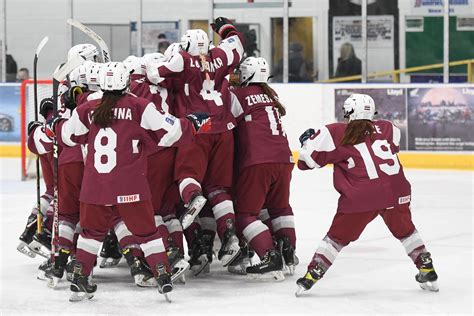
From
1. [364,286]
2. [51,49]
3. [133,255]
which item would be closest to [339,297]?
[364,286]

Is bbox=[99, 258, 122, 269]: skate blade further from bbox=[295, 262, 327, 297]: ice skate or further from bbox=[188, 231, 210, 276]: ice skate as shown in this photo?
bbox=[295, 262, 327, 297]: ice skate

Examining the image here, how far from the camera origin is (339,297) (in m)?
5.16

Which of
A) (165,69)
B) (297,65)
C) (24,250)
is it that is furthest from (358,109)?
(297,65)

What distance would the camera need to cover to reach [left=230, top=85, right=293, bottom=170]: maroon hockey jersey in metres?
5.72

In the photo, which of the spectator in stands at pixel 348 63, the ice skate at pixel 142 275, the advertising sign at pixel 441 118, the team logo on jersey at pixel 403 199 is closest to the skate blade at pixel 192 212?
the ice skate at pixel 142 275

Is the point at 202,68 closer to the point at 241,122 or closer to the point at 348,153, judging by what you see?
the point at 241,122

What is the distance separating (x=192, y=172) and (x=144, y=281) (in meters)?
0.61

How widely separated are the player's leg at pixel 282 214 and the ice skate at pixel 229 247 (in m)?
0.32

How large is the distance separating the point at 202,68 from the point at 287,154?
2.07 feet

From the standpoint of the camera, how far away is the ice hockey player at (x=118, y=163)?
16.1 feet

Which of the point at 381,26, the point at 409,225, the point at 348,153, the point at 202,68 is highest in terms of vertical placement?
the point at 381,26

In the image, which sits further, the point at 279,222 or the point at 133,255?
Result: the point at 279,222

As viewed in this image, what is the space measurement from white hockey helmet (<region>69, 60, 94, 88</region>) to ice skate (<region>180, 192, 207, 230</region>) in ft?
2.61

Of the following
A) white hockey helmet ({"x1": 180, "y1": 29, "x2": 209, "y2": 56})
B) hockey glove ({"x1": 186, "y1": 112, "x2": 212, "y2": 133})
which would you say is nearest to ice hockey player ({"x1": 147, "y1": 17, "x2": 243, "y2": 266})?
white hockey helmet ({"x1": 180, "y1": 29, "x2": 209, "y2": 56})
